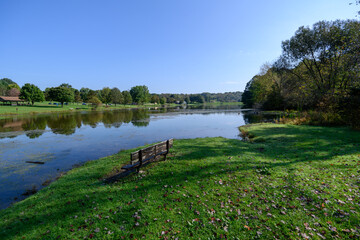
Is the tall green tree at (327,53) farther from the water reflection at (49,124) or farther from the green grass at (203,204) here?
the water reflection at (49,124)

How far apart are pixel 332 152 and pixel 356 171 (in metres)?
3.73

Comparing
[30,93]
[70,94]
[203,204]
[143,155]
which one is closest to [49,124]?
[143,155]

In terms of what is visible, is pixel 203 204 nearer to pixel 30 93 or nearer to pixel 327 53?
pixel 327 53

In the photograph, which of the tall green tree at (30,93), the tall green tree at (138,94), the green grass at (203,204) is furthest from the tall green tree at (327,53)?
the tall green tree at (138,94)

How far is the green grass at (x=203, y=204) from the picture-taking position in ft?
14.7

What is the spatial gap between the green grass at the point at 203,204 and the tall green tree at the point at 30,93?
87577 mm

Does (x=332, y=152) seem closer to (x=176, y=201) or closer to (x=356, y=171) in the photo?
(x=356, y=171)

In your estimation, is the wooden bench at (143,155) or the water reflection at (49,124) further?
the water reflection at (49,124)

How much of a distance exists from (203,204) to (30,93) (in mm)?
95215

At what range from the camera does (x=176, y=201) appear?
229 inches

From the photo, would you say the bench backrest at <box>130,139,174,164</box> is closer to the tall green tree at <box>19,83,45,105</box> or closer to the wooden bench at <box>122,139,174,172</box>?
the wooden bench at <box>122,139,174,172</box>

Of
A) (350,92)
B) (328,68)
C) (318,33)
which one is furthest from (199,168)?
(318,33)

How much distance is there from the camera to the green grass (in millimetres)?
4469

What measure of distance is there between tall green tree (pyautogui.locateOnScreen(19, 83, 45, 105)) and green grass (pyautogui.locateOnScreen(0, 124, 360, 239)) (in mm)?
87577
